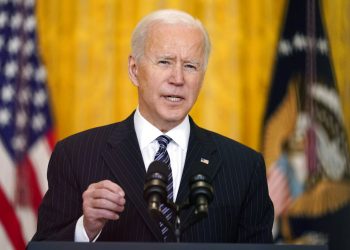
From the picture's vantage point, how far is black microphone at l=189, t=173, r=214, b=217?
1845 mm

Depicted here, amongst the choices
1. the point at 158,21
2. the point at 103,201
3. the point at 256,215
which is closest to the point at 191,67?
the point at 158,21

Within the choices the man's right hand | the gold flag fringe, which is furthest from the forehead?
the gold flag fringe

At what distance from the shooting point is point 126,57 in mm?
4426

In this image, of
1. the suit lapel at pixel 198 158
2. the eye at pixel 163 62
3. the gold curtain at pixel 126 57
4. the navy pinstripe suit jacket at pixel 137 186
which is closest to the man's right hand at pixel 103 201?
the navy pinstripe suit jacket at pixel 137 186

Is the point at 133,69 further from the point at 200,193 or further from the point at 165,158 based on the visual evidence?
the point at 200,193

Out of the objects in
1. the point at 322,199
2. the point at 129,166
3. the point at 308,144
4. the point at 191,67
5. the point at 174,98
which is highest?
the point at 191,67

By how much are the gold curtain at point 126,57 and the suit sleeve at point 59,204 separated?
1.81 metres

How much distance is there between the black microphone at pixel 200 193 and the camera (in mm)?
1845

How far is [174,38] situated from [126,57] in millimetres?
1825

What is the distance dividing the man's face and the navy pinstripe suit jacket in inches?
5.7

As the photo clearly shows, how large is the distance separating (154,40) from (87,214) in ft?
2.83

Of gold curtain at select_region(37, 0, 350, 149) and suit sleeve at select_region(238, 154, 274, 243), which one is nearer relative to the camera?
suit sleeve at select_region(238, 154, 274, 243)

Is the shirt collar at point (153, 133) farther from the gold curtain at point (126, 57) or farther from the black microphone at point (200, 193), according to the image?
the gold curtain at point (126, 57)

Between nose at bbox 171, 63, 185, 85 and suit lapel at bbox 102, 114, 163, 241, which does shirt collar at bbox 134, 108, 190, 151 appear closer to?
suit lapel at bbox 102, 114, 163, 241
